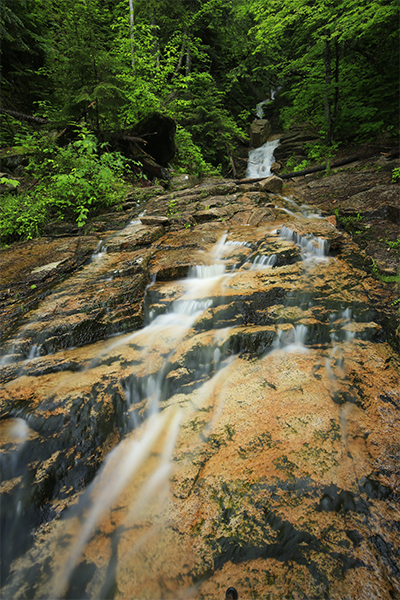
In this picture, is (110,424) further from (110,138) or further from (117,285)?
(110,138)

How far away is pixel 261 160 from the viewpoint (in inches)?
594

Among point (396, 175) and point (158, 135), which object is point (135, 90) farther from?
point (396, 175)

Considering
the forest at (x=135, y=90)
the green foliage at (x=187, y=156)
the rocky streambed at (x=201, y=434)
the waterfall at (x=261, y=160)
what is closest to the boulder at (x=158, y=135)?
the forest at (x=135, y=90)

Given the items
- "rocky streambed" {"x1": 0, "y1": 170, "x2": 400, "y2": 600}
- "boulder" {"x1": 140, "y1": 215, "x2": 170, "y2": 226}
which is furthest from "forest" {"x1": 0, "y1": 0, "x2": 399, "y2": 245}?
"rocky streambed" {"x1": 0, "y1": 170, "x2": 400, "y2": 600}

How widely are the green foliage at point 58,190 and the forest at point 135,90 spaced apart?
32 millimetres

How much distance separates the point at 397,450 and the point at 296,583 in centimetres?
124

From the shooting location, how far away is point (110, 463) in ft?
7.69

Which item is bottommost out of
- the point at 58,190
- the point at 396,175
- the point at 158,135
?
the point at 58,190

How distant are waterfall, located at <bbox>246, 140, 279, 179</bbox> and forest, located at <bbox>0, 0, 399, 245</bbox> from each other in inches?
50.5

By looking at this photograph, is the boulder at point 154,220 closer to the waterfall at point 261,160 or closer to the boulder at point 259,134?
the waterfall at point 261,160

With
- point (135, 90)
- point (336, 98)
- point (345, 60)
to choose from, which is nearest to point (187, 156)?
point (135, 90)

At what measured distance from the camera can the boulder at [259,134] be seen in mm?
16266

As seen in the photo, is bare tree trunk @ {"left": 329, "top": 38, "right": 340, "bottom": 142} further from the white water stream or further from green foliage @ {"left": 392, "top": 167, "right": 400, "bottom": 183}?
the white water stream

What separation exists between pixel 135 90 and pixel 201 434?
1071 centimetres
